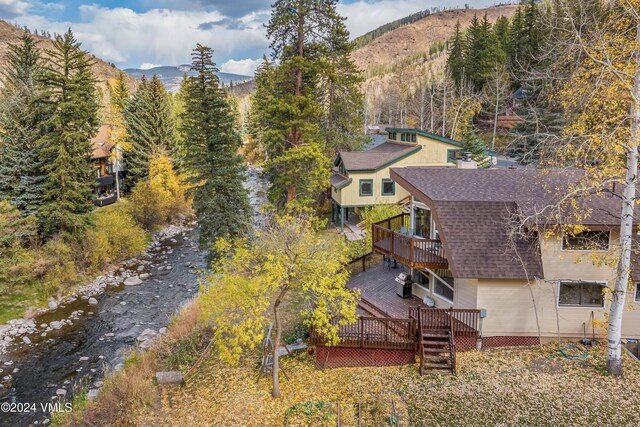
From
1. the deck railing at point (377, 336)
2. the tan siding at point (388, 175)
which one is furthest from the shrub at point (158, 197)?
the deck railing at point (377, 336)

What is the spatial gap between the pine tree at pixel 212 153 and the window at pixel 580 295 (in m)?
17.0

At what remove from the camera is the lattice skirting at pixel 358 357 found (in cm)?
1430

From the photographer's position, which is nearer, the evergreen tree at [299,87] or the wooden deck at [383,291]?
the wooden deck at [383,291]

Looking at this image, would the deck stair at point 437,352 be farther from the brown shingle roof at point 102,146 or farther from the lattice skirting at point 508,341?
the brown shingle roof at point 102,146

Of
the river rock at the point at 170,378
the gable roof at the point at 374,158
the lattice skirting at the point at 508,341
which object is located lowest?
the river rock at the point at 170,378

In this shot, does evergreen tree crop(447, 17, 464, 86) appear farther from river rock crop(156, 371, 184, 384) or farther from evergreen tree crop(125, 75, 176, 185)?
river rock crop(156, 371, 184, 384)

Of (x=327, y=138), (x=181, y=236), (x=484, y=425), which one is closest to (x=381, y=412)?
(x=484, y=425)

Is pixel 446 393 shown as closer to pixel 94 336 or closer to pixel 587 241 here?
pixel 587 241

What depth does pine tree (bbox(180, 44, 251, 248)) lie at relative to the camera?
81.6 ft

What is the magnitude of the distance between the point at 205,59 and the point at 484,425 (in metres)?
22.6

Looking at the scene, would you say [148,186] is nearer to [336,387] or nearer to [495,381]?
[336,387]

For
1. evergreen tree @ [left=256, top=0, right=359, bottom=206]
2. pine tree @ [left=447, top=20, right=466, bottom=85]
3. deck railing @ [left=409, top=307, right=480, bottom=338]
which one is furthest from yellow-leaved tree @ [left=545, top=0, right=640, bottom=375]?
pine tree @ [left=447, top=20, right=466, bottom=85]

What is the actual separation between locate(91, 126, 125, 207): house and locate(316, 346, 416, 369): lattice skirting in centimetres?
3565

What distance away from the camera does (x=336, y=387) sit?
13.2m
